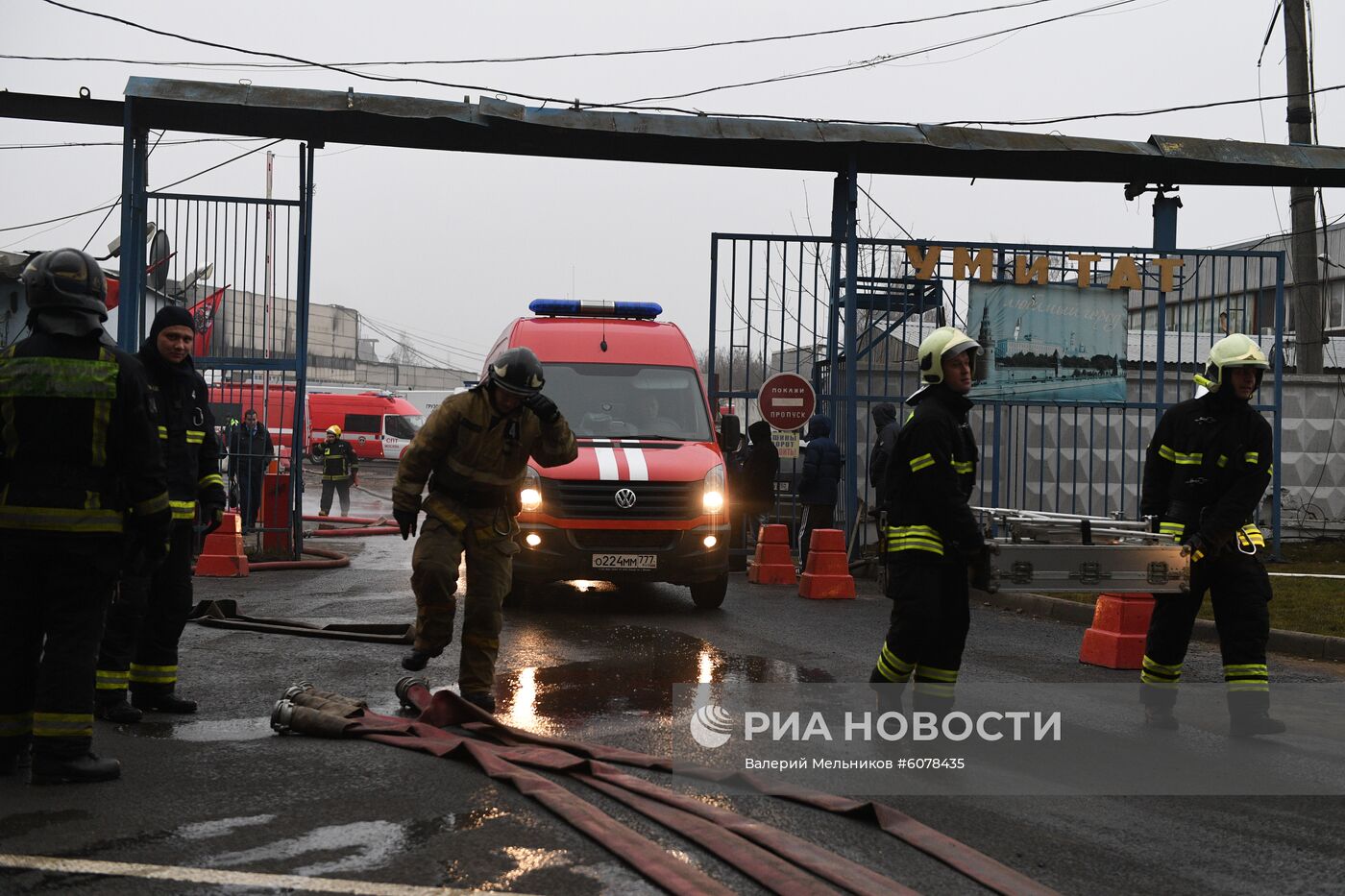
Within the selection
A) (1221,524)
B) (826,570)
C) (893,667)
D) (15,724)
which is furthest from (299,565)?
(1221,524)

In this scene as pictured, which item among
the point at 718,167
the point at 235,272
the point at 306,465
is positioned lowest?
the point at 306,465

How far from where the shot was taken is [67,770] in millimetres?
5234

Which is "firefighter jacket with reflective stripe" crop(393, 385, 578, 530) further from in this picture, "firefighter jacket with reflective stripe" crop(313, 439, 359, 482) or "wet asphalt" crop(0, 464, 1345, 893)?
"firefighter jacket with reflective stripe" crop(313, 439, 359, 482)

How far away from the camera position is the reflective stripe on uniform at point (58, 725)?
5234 mm

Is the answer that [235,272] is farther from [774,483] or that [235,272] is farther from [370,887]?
[370,887]

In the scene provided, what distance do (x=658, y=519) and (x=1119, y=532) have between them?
208 inches

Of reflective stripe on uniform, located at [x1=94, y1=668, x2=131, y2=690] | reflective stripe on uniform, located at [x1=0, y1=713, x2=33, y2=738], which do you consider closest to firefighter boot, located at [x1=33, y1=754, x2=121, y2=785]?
reflective stripe on uniform, located at [x1=0, y1=713, x2=33, y2=738]

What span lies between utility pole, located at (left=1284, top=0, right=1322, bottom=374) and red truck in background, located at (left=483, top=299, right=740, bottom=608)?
1049cm

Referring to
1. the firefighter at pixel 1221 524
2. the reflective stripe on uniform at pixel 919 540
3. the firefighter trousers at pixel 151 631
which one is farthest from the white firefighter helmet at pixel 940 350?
the firefighter trousers at pixel 151 631

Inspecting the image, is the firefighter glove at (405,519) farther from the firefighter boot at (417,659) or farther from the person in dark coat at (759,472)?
the person in dark coat at (759,472)

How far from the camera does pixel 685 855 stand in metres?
4.33

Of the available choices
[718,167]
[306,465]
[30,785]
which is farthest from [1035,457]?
[306,465]

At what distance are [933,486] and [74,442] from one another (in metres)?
3.62

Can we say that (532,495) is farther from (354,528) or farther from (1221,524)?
(354,528)
